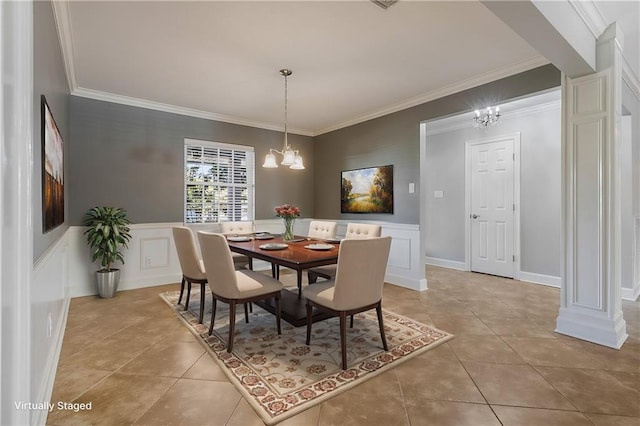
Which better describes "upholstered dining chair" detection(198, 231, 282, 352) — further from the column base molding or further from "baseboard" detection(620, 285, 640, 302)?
"baseboard" detection(620, 285, 640, 302)

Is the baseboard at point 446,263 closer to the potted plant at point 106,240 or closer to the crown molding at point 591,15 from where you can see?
the crown molding at point 591,15

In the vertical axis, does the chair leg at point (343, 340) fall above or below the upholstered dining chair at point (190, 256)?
below

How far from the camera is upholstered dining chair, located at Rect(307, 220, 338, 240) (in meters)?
4.12

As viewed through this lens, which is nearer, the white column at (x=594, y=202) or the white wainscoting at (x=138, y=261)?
the white column at (x=594, y=202)

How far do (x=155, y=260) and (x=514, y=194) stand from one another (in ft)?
18.3

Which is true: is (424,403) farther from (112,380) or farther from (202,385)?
(112,380)

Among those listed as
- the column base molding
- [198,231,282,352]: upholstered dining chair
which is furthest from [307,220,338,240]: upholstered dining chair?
the column base molding

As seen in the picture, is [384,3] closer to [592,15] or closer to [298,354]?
[592,15]

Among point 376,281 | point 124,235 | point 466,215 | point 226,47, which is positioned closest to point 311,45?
point 226,47

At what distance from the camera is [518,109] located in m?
4.69

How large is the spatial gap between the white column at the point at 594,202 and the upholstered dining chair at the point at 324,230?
8.06 ft

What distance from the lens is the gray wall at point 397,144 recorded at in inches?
132

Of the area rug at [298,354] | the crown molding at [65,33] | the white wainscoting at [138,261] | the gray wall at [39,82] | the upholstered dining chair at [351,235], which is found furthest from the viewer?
the white wainscoting at [138,261]

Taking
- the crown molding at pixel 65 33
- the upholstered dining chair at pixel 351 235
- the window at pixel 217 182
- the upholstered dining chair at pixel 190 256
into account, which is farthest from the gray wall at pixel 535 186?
the crown molding at pixel 65 33
